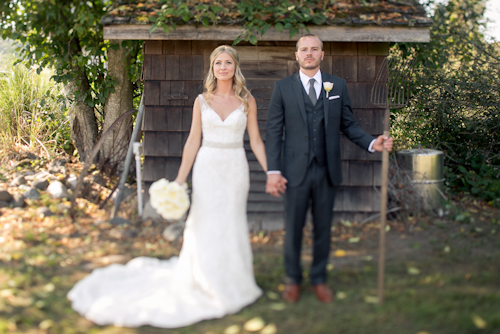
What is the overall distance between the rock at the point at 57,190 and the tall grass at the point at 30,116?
1.52m

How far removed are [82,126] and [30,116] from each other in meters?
1.36

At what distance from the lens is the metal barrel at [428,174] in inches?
228

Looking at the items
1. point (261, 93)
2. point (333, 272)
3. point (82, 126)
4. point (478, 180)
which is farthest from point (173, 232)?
point (478, 180)

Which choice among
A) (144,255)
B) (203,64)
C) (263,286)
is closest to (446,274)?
(263,286)

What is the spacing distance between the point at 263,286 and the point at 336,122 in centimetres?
145

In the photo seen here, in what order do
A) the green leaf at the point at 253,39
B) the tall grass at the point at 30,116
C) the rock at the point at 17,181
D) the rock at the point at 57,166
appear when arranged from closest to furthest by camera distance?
the green leaf at the point at 253,39, the rock at the point at 17,181, the rock at the point at 57,166, the tall grass at the point at 30,116

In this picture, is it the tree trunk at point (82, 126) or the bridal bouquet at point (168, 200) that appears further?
the tree trunk at point (82, 126)

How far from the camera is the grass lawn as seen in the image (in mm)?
3008

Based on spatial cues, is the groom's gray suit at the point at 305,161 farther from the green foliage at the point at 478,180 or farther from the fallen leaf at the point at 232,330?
the green foliage at the point at 478,180

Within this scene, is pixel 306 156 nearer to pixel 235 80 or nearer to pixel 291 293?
pixel 235 80

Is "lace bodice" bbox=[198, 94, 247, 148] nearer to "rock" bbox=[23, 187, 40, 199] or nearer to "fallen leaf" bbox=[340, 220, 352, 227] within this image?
"fallen leaf" bbox=[340, 220, 352, 227]

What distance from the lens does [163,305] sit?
3232 mm

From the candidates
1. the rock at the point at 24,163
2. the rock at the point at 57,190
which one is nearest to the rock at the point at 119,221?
the rock at the point at 57,190

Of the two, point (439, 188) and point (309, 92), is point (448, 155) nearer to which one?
point (439, 188)
